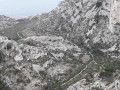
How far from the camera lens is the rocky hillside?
2714 inches

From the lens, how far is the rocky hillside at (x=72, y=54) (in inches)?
2714

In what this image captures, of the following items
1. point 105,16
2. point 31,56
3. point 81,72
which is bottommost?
point 81,72

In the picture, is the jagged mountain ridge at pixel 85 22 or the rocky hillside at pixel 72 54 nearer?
the rocky hillside at pixel 72 54

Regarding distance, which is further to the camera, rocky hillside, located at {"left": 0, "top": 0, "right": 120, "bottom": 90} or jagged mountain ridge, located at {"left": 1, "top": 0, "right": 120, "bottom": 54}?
jagged mountain ridge, located at {"left": 1, "top": 0, "right": 120, "bottom": 54}

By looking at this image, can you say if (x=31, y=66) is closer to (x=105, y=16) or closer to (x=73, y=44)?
(x=73, y=44)

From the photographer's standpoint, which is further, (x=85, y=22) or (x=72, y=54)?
(x=85, y=22)

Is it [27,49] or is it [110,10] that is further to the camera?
[110,10]

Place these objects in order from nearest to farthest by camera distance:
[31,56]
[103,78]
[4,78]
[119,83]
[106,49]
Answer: [119,83] < [103,78] < [4,78] < [31,56] < [106,49]

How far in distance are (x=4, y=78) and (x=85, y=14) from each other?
6658cm

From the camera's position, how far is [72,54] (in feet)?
304

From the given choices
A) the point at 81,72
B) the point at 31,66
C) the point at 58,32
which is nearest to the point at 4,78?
the point at 31,66

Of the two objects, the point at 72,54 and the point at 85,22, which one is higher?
the point at 85,22

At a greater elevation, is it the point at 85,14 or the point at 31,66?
the point at 85,14

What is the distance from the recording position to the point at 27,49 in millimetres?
88312
